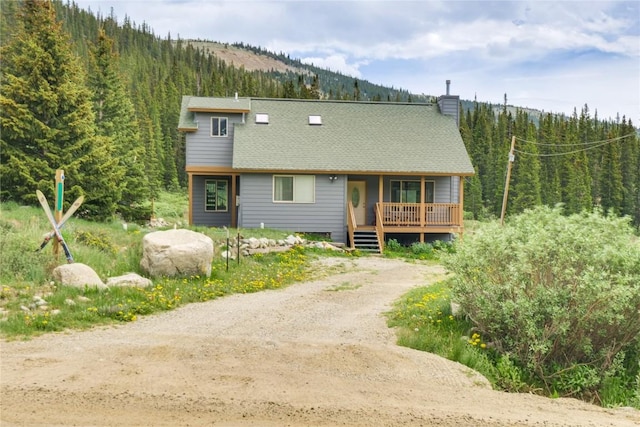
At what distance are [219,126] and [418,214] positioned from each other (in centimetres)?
963

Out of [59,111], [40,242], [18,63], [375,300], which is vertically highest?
[18,63]

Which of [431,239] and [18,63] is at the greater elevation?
[18,63]

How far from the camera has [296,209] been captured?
2172 centimetres

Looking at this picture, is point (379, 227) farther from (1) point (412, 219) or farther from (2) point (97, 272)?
(2) point (97, 272)

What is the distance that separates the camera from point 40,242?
11391 mm

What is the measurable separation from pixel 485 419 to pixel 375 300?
627 cm

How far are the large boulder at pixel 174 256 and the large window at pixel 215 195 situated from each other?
12087 mm

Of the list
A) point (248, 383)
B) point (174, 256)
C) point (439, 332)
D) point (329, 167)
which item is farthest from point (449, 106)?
point (248, 383)

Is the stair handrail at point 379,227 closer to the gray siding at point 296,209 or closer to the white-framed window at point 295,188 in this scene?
the gray siding at point 296,209

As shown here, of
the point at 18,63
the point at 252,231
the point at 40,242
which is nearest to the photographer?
the point at 40,242

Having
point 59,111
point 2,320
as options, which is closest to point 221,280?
point 2,320

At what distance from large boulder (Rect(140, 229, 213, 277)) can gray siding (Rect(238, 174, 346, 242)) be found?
9751 mm

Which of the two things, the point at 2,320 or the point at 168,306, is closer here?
the point at 2,320

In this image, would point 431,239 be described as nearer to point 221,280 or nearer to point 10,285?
point 221,280
